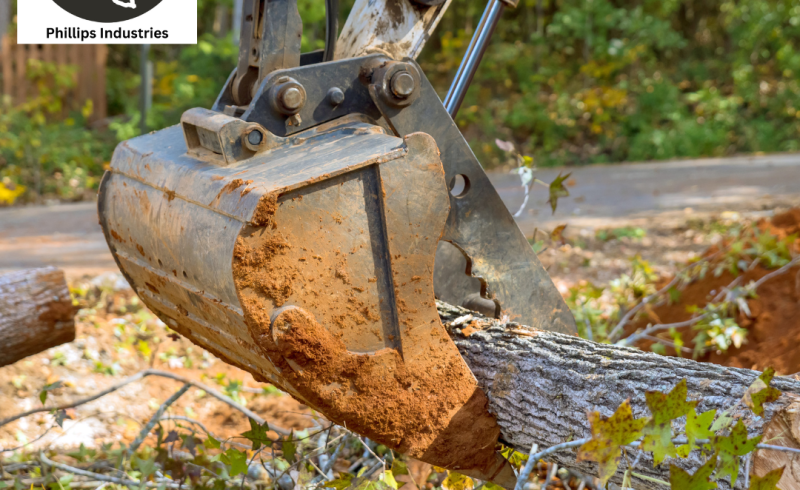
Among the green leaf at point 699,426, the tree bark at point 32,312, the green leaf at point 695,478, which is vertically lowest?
the tree bark at point 32,312

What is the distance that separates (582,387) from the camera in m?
1.81

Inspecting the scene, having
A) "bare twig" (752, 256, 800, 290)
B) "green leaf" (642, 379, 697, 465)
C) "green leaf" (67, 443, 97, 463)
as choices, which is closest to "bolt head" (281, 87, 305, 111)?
"green leaf" (642, 379, 697, 465)

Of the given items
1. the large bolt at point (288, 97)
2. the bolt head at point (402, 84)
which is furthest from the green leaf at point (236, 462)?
the bolt head at point (402, 84)

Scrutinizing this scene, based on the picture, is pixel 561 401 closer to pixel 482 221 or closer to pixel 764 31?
pixel 482 221

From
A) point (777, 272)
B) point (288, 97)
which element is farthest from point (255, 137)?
point (777, 272)

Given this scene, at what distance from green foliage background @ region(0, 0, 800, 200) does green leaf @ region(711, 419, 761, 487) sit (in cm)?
855

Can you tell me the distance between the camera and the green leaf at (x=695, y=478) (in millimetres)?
1362

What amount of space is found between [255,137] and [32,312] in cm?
161

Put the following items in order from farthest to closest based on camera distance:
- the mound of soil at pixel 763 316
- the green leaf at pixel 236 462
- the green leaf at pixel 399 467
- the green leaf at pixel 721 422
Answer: the mound of soil at pixel 763 316 → the green leaf at pixel 399 467 → the green leaf at pixel 236 462 → the green leaf at pixel 721 422

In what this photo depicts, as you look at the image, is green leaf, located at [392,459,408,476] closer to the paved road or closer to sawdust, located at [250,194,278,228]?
sawdust, located at [250,194,278,228]

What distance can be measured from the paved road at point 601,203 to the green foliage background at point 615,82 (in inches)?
52.6

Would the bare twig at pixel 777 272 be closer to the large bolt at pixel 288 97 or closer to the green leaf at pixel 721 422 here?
the green leaf at pixel 721 422

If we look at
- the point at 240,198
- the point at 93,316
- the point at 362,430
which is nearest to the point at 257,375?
the point at 362,430

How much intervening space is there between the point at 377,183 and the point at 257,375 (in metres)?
0.68
